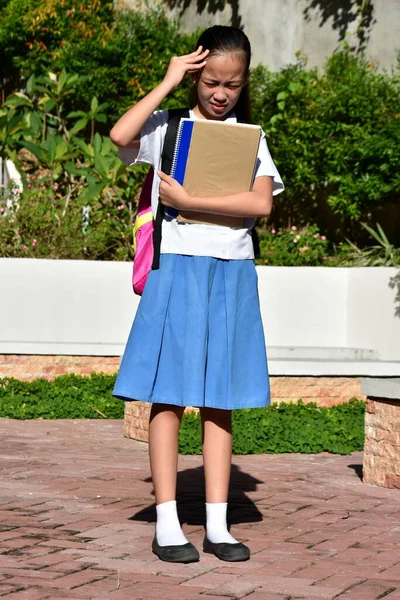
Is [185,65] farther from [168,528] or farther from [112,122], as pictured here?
[112,122]

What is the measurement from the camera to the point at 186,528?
14.7 feet

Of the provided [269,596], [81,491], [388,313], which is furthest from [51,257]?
[269,596]

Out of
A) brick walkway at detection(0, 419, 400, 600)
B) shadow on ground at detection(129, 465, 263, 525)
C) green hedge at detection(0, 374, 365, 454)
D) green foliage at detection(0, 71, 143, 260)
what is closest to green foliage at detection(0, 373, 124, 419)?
green hedge at detection(0, 374, 365, 454)

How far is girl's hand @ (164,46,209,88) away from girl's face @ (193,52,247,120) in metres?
0.03

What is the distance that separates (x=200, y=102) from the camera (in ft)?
13.5

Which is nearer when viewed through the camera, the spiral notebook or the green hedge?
the spiral notebook

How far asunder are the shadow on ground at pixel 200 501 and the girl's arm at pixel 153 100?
162cm

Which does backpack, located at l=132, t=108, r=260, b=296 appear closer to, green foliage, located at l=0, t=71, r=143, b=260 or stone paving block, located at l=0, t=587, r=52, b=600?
stone paving block, located at l=0, t=587, r=52, b=600

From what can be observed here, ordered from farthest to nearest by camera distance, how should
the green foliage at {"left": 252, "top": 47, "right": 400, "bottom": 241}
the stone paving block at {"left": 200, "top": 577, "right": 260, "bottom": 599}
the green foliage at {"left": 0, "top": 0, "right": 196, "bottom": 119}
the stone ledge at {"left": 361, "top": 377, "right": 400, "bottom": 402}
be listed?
the green foliage at {"left": 0, "top": 0, "right": 196, "bottom": 119}
the green foliage at {"left": 252, "top": 47, "right": 400, "bottom": 241}
the stone ledge at {"left": 361, "top": 377, "right": 400, "bottom": 402}
the stone paving block at {"left": 200, "top": 577, "right": 260, "bottom": 599}

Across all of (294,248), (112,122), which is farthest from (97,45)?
(294,248)

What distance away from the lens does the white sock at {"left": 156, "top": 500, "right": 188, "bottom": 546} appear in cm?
396

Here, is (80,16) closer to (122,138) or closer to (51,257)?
(51,257)

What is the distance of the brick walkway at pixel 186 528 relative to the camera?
11.8 ft

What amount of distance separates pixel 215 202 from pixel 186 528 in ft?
4.45
